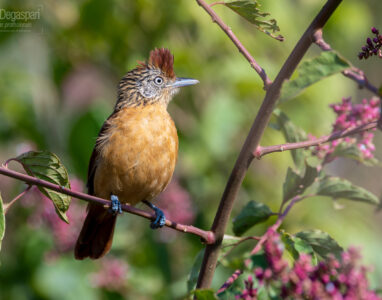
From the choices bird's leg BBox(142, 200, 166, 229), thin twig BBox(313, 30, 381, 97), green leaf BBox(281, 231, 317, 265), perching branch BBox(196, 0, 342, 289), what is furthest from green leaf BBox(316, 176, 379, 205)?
bird's leg BBox(142, 200, 166, 229)

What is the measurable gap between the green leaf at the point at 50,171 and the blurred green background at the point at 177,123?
1.65 metres

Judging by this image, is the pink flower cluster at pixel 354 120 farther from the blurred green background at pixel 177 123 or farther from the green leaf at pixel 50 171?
the blurred green background at pixel 177 123

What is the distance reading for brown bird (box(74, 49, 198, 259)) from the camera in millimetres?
3541

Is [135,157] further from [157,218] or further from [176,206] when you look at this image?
[176,206]

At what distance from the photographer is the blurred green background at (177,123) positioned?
4086 mm

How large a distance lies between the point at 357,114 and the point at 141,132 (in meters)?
1.54

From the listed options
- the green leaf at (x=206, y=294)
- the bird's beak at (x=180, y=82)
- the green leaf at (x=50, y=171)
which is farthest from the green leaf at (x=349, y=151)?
the bird's beak at (x=180, y=82)

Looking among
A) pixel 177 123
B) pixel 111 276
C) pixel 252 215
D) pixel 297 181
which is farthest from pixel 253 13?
pixel 177 123

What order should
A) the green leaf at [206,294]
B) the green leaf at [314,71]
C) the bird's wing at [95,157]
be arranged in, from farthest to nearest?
1. the bird's wing at [95,157]
2. the green leaf at [206,294]
3. the green leaf at [314,71]

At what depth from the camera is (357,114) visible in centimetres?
248

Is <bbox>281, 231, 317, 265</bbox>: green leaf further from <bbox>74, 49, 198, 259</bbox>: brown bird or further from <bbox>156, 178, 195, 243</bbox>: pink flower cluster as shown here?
<bbox>156, 178, 195, 243</bbox>: pink flower cluster

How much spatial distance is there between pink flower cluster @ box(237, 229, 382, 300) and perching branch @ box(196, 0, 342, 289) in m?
0.41

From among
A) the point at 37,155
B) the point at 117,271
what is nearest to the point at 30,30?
the point at 117,271

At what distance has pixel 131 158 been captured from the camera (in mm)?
3520
